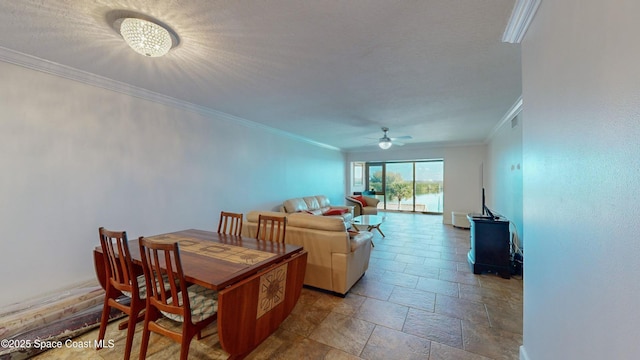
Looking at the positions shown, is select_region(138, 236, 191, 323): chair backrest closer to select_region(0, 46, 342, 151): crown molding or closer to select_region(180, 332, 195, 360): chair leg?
select_region(180, 332, 195, 360): chair leg

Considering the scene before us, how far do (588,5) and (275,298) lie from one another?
2.43m

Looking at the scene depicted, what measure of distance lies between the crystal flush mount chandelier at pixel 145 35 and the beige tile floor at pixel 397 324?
93.2 inches

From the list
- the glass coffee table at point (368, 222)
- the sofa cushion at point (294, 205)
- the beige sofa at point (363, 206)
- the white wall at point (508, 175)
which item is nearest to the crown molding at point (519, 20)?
Answer: the white wall at point (508, 175)

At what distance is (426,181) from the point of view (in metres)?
8.86

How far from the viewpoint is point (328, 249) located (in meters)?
2.74

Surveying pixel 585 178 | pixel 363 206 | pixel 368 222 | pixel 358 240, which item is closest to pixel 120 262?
pixel 358 240

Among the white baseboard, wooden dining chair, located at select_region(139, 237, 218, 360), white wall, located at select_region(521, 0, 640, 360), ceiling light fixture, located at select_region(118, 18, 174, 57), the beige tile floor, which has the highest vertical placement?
ceiling light fixture, located at select_region(118, 18, 174, 57)

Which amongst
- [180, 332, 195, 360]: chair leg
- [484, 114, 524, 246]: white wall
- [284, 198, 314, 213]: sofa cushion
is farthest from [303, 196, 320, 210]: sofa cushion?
[180, 332, 195, 360]: chair leg

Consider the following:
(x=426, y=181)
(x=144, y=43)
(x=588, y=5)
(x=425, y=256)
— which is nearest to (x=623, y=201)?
(x=588, y=5)

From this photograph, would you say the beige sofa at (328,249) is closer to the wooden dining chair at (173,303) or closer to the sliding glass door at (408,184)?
the wooden dining chair at (173,303)

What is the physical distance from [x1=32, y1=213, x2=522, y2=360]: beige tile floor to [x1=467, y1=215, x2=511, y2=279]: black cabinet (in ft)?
0.42

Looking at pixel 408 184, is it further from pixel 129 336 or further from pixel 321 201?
pixel 129 336

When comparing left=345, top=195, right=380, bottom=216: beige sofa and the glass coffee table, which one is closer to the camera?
the glass coffee table

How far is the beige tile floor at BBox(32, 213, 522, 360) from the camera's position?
1853mm
